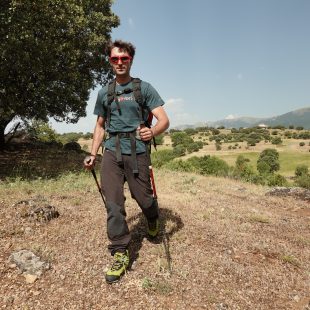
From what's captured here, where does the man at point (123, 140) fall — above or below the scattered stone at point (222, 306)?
above

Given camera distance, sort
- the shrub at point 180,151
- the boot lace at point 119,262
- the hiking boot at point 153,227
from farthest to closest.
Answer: the shrub at point 180,151
the hiking boot at point 153,227
the boot lace at point 119,262

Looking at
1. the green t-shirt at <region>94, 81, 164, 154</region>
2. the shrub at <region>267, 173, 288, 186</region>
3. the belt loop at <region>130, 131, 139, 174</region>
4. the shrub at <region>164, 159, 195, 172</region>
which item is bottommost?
the shrub at <region>267, 173, 288, 186</region>

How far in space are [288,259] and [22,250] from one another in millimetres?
5033

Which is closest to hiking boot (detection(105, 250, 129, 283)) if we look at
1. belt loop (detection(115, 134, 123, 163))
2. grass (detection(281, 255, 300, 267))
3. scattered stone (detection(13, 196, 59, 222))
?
belt loop (detection(115, 134, 123, 163))

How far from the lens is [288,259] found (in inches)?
277

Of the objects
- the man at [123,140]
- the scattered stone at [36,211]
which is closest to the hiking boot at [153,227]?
the man at [123,140]

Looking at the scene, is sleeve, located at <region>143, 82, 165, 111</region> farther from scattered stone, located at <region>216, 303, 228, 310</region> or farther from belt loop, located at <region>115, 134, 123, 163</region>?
scattered stone, located at <region>216, 303, 228, 310</region>

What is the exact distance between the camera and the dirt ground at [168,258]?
535cm

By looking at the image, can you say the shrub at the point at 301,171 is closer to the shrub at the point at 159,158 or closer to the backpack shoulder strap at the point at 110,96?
the shrub at the point at 159,158

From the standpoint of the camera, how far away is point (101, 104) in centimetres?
613

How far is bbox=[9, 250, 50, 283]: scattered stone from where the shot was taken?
5797 mm

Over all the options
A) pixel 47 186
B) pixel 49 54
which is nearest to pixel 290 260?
pixel 47 186

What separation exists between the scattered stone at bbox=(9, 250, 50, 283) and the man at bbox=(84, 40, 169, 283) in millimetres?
1151

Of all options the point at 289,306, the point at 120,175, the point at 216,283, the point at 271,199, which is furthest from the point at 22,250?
the point at 271,199
